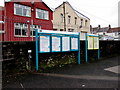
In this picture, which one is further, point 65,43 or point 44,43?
point 65,43

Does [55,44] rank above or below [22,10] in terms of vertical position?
below

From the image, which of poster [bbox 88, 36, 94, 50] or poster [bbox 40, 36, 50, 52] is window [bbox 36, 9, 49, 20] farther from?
poster [bbox 40, 36, 50, 52]

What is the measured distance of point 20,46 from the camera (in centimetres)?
452

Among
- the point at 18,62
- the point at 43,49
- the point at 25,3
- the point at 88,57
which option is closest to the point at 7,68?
the point at 18,62

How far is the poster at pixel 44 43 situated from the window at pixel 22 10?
37.1 feet

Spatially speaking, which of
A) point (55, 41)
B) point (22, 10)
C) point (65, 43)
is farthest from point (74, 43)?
point (22, 10)

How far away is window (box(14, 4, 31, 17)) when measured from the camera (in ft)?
46.1

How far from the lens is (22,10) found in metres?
14.6

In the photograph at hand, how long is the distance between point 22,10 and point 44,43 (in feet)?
39.1

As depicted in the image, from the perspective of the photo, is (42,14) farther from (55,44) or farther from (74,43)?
(55,44)

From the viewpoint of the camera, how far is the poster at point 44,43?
15.2 feet

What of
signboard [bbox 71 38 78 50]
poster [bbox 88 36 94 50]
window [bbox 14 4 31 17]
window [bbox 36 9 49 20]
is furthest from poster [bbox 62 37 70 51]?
window [bbox 36 9 49 20]

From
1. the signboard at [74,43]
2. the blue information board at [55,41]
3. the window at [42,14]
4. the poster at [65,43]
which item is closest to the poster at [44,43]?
the blue information board at [55,41]

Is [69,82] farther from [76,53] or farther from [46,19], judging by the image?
[46,19]
